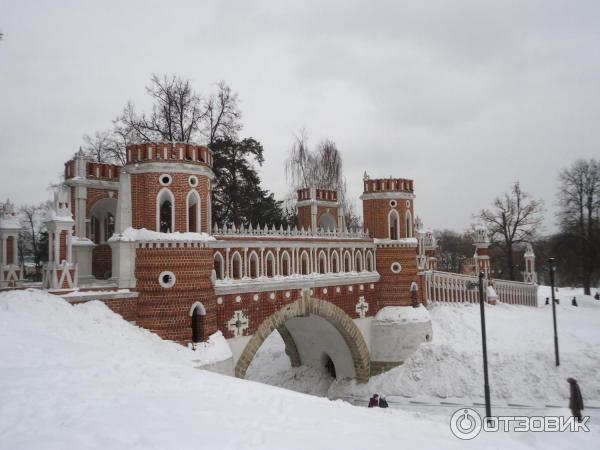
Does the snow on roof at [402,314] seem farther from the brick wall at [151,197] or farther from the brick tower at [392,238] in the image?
the brick wall at [151,197]

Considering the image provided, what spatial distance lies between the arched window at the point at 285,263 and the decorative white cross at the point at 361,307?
4.46 meters

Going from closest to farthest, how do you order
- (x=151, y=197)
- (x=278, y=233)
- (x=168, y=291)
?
1. (x=168, y=291)
2. (x=151, y=197)
3. (x=278, y=233)

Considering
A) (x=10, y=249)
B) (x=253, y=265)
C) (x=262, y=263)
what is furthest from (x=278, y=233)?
(x=10, y=249)

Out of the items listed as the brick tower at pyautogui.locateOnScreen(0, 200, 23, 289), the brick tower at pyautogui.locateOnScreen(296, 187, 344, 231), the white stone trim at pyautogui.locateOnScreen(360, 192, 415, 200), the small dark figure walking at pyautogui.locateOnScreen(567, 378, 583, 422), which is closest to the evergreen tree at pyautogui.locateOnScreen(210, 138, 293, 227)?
the brick tower at pyautogui.locateOnScreen(296, 187, 344, 231)

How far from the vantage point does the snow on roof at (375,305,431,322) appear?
22000 millimetres

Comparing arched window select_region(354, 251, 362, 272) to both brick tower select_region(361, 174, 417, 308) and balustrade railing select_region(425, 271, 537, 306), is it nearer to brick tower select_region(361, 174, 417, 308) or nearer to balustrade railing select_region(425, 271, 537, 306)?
brick tower select_region(361, 174, 417, 308)

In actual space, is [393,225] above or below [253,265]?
above

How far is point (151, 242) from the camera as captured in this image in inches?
531

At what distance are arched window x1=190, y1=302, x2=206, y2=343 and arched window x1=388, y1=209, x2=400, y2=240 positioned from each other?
36.7 feet

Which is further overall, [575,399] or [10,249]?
[10,249]

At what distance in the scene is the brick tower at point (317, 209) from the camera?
2311 cm

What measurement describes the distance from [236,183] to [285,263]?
9.49 metres

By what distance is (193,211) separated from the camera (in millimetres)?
14695

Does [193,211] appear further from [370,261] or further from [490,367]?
[490,367]
